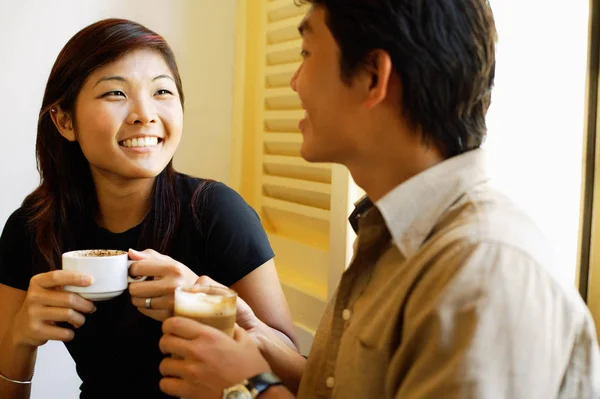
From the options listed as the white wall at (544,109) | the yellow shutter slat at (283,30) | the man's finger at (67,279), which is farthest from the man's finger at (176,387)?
the yellow shutter slat at (283,30)

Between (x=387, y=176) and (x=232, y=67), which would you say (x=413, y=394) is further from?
(x=232, y=67)

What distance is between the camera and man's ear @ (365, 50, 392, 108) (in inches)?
32.8

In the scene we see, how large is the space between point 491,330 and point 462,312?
34 mm

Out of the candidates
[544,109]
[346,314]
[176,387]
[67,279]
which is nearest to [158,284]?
[67,279]

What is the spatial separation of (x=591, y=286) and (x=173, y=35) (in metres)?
1.45

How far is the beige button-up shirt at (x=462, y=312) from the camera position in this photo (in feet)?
2.14

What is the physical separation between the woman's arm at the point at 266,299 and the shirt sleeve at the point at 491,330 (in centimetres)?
68

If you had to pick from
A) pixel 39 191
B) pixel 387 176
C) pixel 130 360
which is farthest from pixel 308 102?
pixel 39 191

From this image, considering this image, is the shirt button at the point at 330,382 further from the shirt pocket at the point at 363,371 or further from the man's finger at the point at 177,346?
the man's finger at the point at 177,346

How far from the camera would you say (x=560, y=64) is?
150 cm

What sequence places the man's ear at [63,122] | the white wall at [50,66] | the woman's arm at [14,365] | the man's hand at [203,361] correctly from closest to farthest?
the man's hand at [203,361] < the woman's arm at [14,365] < the man's ear at [63,122] < the white wall at [50,66]

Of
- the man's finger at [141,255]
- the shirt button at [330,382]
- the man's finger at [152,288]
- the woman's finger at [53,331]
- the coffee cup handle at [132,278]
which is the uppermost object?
the man's finger at [141,255]

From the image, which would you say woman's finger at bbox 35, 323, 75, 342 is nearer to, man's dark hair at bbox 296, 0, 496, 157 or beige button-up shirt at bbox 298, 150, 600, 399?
beige button-up shirt at bbox 298, 150, 600, 399

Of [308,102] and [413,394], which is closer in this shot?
[413,394]
